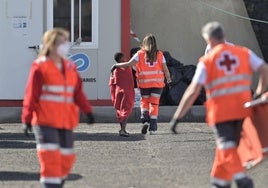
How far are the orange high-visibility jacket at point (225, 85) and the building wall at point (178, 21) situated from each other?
1119 centimetres

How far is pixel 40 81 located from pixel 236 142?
2089 mm

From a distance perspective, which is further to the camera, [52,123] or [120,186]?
[120,186]

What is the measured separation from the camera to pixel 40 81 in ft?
24.9

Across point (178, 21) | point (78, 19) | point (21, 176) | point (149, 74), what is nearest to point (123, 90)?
point (149, 74)

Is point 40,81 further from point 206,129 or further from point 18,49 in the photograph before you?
point 18,49

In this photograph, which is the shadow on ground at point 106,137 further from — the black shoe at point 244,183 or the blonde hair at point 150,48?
the black shoe at point 244,183

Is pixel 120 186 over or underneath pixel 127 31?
underneath

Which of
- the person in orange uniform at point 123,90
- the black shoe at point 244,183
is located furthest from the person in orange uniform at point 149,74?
the black shoe at point 244,183

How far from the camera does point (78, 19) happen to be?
55.8 feet

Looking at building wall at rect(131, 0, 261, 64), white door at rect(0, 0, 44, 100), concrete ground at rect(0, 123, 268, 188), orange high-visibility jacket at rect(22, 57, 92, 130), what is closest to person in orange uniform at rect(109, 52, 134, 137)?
concrete ground at rect(0, 123, 268, 188)

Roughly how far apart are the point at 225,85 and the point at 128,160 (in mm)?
3822

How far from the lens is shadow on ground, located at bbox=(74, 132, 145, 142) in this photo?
13.5m

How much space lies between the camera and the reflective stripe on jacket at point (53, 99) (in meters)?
7.60

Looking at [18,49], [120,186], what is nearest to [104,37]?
[18,49]
